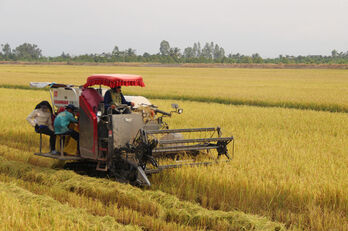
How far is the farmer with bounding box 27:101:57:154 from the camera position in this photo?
9016 mm

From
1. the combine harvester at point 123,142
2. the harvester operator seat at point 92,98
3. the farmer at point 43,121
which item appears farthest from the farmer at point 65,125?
the harvester operator seat at point 92,98

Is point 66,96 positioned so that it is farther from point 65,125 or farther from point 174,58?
point 174,58

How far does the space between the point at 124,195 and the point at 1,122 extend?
9.65 metres

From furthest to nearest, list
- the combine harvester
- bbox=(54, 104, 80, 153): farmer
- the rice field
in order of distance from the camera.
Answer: bbox=(54, 104, 80, 153): farmer < the combine harvester < the rice field

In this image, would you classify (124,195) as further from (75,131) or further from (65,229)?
(75,131)

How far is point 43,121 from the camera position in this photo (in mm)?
9219

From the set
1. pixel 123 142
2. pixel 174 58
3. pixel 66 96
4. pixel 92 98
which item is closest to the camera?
pixel 123 142

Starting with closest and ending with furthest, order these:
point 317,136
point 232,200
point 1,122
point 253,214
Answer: point 253,214 < point 232,200 < point 317,136 < point 1,122

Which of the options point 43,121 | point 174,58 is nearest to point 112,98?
point 43,121

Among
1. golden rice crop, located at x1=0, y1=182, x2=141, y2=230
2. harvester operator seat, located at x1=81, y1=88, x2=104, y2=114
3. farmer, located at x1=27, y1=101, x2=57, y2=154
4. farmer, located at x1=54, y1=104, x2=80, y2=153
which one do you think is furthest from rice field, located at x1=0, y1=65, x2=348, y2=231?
harvester operator seat, located at x1=81, y1=88, x2=104, y2=114

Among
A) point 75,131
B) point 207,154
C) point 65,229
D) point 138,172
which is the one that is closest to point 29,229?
point 65,229

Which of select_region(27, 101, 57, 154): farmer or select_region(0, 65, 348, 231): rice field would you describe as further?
select_region(27, 101, 57, 154): farmer

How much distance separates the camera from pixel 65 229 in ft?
16.1

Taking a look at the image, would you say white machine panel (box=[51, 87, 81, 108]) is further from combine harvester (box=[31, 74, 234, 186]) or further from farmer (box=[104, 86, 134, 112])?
farmer (box=[104, 86, 134, 112])
